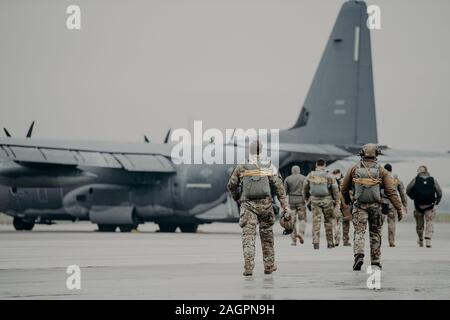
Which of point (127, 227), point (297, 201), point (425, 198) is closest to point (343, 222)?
point (297, 201)

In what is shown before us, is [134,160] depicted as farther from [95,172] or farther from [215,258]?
[215,258]

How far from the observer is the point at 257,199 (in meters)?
16.4

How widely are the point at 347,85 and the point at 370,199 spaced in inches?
861

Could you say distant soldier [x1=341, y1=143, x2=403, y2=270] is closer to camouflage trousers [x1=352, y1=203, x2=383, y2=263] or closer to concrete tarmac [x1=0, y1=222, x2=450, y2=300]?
camouflage trousers [x1=352, y1=203, x2=383, y2=263]

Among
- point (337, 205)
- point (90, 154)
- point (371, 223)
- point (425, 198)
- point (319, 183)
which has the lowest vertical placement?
point (337, 205)

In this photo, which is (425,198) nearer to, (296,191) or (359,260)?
(296,191)

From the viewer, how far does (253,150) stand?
54.3 ft

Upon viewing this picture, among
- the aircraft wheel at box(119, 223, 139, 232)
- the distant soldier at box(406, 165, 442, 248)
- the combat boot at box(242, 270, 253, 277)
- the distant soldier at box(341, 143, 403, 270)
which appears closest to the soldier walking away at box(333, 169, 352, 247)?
the distant soldier at box(406, 165, 442, 248)

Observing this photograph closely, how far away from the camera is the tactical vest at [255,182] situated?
16.3 m

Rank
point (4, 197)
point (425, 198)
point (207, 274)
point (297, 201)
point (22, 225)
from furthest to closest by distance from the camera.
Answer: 1. point (22, 225)
2. point (4, 197)
3. point (297, 201)
4. point (425, 198)
5. point (207, 274)

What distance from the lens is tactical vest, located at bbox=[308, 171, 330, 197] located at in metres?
24.8

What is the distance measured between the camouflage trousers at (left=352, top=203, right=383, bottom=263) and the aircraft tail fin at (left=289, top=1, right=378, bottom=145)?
21410 millimetres

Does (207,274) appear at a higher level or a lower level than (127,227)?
higher

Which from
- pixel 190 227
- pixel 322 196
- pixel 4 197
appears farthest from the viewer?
pixel 4 197
